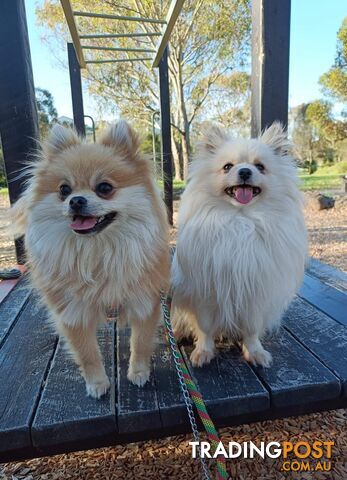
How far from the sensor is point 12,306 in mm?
2496

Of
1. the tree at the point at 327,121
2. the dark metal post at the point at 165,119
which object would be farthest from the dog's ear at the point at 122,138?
the tree at the point at 327,121

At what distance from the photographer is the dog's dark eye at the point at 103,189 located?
1.43 meters

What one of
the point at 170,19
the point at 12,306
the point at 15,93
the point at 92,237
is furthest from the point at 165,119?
the point at 92,237

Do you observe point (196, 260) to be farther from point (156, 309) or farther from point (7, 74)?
point (7, 74)

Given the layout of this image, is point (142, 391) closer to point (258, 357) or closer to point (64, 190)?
point (258, 357)

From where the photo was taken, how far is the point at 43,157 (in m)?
1.59

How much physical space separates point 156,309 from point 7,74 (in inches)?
97.5

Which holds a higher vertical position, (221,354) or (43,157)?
(43,157)

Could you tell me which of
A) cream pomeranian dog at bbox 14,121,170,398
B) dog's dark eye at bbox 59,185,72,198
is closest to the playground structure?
cream pomeranian dog at bbox 14,121,170,398

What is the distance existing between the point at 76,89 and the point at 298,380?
547 centimetres

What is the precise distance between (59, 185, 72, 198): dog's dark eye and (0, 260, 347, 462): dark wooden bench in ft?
2.90

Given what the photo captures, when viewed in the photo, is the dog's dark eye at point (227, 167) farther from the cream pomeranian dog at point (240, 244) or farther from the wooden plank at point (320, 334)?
the wooden plank at point (320, 334)

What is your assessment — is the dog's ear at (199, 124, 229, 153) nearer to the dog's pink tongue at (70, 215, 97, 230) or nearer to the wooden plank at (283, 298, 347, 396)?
the dog's pink tongue at (70, 215, 97, 230)

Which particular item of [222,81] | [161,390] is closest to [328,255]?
[161,390]
